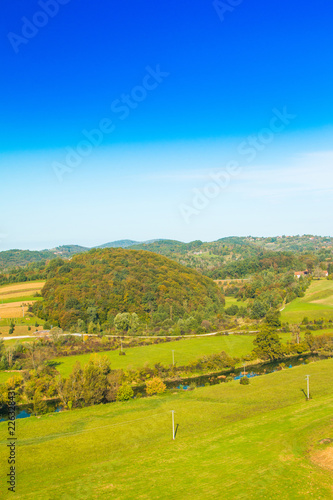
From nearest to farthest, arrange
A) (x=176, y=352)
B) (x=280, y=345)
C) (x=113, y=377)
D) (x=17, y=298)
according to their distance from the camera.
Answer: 1. (x=113, y=377)
2. (x=280, y=345)
3. (x=176, y=352)
4. (x=17, y=298)

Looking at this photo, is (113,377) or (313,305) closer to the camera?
(113,377)

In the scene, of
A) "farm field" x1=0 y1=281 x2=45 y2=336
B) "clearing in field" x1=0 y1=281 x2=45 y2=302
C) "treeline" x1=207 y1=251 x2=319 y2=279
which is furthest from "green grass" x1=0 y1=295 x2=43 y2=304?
"treeline" x1=207 y1=251 x2=319 y2=279

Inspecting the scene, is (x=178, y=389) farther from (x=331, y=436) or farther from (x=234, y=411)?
(x=331, y=436)

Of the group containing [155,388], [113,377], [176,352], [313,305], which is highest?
[313,305]

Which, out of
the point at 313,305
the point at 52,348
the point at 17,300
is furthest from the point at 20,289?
the point at 313,305

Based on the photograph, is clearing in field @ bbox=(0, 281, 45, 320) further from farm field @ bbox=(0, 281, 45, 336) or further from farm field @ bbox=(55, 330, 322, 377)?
farm field @ bbox=(55, 330, 322, 377)

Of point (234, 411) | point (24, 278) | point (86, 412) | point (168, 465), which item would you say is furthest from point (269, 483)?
point (24, 278)

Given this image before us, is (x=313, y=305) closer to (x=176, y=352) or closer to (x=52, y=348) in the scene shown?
(x=176, y=352)
